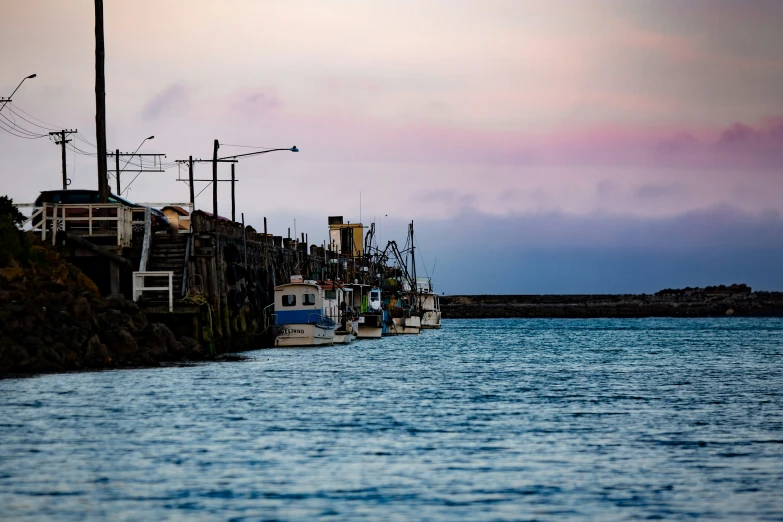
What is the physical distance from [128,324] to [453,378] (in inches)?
469

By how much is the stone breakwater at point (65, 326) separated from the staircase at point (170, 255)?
5376mm

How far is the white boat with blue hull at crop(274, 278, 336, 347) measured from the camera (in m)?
59.7

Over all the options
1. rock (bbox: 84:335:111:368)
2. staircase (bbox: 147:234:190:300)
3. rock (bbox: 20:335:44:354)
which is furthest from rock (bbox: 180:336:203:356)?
rock (bbox: 20:335:44:354)

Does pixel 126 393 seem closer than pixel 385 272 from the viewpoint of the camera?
Yes

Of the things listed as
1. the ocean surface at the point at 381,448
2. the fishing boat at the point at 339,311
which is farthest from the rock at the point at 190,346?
the fishing boat at the point at 339,311

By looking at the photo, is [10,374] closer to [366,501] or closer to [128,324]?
[128,324]

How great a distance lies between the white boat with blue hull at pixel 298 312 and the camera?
59.7 m

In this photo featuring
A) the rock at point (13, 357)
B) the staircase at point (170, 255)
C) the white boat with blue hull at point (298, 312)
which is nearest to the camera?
the rock at point (13, 357)

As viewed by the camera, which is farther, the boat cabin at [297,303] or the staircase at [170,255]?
the boat cabin at [297,303]

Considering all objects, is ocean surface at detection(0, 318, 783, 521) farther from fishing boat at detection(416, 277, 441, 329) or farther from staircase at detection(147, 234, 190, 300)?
fishing boat at detection(416, 277, 441, 329)

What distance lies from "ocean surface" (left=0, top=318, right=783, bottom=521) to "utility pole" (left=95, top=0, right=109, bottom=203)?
12.5 meters

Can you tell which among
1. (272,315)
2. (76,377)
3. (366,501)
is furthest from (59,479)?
(272,315)

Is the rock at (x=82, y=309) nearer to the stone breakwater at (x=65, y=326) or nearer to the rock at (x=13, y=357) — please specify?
the stone breakwater at (x=65, y=326)

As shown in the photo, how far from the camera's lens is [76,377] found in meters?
33.1
